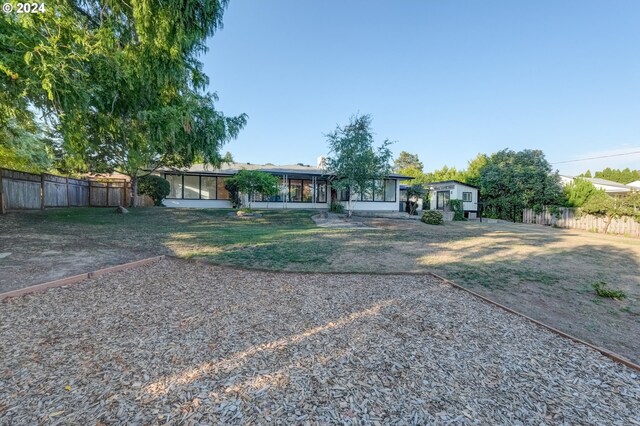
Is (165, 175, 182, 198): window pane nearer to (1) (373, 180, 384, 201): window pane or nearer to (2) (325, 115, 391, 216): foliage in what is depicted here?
(2) (325, 115, 391, 216): foliage

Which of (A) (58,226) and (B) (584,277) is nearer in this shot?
(B) (584,277)

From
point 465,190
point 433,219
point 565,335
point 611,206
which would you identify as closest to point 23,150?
point 565,335

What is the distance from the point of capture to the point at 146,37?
546 centimetres

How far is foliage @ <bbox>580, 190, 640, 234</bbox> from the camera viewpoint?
15.1 meters

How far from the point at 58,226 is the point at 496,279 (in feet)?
40.9

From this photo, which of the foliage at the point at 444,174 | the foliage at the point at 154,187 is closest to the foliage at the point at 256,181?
the foliage at the point at 154,187

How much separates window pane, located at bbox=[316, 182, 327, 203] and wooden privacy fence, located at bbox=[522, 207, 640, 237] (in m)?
14.8

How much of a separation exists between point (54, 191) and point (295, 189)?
→ 529 inches

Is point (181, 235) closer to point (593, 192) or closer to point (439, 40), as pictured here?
point (439, 40)

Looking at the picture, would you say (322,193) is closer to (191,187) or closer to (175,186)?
(191,187)

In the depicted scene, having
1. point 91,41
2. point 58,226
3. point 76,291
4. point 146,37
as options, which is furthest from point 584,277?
point 58,226

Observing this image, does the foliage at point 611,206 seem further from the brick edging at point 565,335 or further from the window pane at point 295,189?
the window pane at point 295,189

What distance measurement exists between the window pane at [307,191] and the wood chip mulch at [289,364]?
17.0 metres

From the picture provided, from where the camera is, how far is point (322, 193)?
21.7 meters
